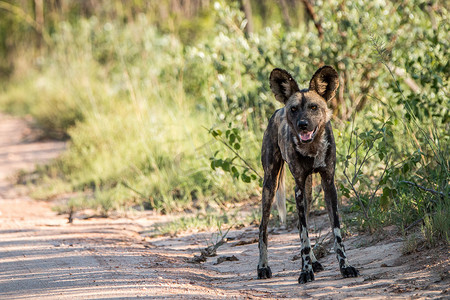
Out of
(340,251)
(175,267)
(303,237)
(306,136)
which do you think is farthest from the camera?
(175,267)

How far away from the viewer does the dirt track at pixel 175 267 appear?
11.1ft

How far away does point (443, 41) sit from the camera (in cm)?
622

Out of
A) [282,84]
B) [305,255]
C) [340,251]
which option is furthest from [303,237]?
[282,84]

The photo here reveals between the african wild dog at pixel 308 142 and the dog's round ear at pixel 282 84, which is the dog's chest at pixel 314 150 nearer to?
the african wild dog at pixel 308 142

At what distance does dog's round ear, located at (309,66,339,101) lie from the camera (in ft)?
12.5

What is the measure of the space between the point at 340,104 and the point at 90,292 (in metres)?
4.54

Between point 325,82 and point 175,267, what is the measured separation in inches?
63.9

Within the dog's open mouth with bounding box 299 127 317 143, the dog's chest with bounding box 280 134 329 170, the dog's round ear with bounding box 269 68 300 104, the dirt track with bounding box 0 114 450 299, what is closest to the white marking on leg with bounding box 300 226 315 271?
the dirt track with bounding box 0 114 450 299

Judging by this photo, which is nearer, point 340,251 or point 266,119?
point 340,251

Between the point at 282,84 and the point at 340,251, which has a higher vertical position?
the point at 282,84

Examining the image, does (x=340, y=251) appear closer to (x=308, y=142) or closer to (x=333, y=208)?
(x=333, y=208)

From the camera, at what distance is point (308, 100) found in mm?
3734

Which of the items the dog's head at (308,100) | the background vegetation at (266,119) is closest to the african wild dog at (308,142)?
the dog's head at (308,100)

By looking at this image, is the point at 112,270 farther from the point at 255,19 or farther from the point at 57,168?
the point at 255,19
